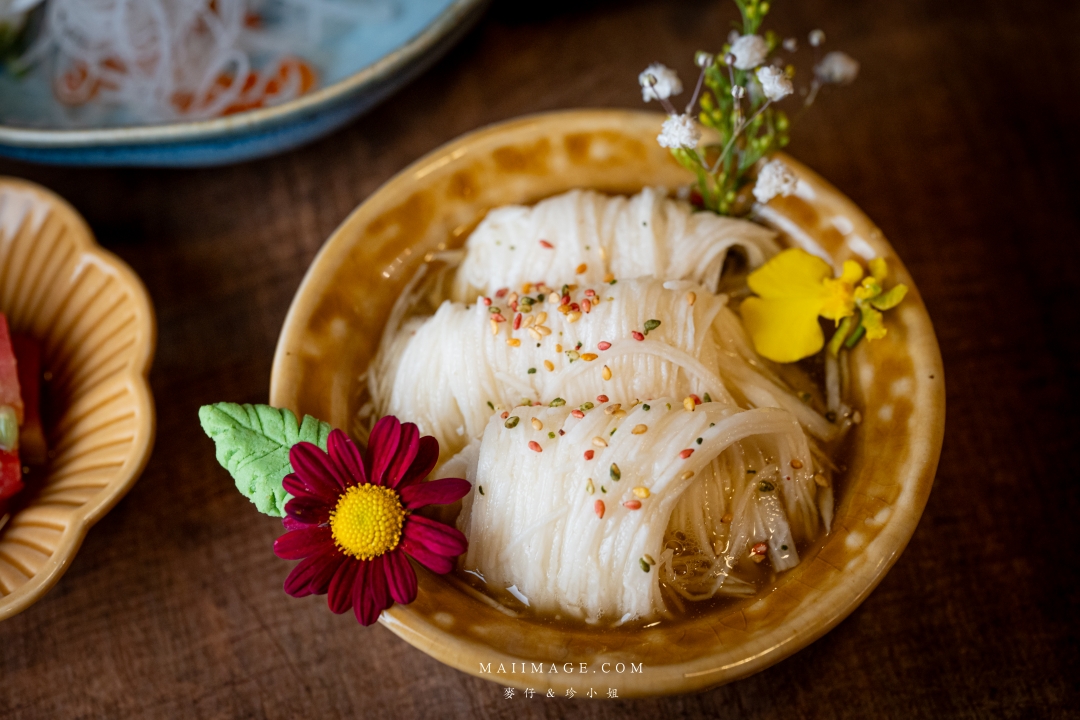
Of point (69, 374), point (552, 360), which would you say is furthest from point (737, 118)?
point (69, 374)

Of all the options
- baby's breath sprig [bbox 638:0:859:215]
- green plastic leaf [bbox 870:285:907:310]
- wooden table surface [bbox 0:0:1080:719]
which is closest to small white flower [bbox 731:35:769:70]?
baby's breath sprig [bbox 638:0:859:215]

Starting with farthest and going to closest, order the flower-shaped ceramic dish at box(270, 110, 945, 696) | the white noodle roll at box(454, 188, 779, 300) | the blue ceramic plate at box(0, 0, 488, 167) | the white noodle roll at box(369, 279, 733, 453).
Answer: the blue ceramic plate at box(0, 0, 488, 167) < the white noodle roll at box(454, 188, 779, 300) < the white noodle roll at box(369, 279, 733, 453) < the flower-shaped ceramic dish at box(270, 110, 945, 696)

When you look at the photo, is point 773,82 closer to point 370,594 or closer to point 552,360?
point 552,360

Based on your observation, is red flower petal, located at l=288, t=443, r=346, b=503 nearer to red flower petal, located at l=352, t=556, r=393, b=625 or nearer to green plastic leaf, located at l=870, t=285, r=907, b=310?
red flower petal, located at l=352, t=556, r=393, b=625

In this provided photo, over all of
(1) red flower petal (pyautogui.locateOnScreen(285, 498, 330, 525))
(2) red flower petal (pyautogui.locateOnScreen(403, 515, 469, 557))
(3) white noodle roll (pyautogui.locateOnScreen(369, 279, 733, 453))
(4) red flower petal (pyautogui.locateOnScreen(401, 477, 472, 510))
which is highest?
(3) white noodle roll (pyautogui.locateOnScreen(369, 279, 733, 453))

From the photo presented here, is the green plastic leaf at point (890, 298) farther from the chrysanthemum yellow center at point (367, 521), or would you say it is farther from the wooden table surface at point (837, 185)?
the chrysanthemum yellow center at point (367, 521)

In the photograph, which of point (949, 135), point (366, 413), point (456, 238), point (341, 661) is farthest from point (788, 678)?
point (949, 135)

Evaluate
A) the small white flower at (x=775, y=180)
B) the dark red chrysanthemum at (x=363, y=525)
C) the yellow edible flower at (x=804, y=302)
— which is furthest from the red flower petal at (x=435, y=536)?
the small white flower at (x=775, y=180)
